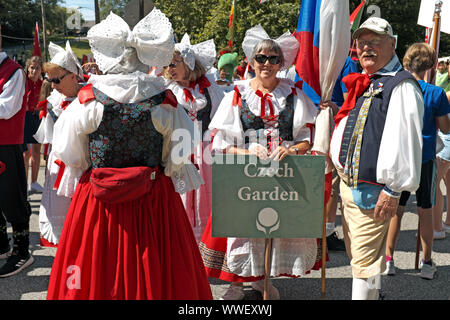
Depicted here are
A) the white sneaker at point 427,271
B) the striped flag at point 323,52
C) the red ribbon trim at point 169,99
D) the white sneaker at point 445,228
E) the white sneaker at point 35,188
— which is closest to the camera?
the red ribbon trim at point 169,99

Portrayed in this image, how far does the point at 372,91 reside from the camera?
2928 millimetres

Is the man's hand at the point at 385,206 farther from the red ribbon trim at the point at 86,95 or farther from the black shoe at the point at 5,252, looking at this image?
the black shoe at the point at 5,252

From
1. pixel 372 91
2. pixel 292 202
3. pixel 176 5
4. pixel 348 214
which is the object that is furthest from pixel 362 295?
pixel 176 5

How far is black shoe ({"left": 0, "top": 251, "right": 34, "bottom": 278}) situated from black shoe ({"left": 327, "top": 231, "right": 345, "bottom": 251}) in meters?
2.97

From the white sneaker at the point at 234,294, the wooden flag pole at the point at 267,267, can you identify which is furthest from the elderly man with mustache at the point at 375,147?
the white sneaker at the point at 234,294

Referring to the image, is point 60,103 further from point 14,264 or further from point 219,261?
point 219,261

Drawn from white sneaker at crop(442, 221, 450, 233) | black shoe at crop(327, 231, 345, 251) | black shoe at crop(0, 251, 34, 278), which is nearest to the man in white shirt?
black shoe at crop(0, 251, 34, 278)

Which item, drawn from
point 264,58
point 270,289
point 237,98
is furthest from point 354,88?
point 270,289

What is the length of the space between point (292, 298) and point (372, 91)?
1.85 meters

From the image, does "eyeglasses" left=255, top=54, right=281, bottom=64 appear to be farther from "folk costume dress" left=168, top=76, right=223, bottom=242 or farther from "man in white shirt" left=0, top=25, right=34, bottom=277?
"man in white shirt" left=0, top=25, right=34, bottom=277

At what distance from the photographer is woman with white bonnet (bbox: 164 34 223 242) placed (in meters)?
4.45

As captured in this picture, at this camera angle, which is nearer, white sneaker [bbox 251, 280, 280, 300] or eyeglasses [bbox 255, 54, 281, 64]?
eyeglasses [bbox 255, 54, 281, 64]

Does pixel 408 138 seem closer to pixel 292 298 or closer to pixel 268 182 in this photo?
pixel 268 182

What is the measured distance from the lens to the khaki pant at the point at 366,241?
2932 millimetres
